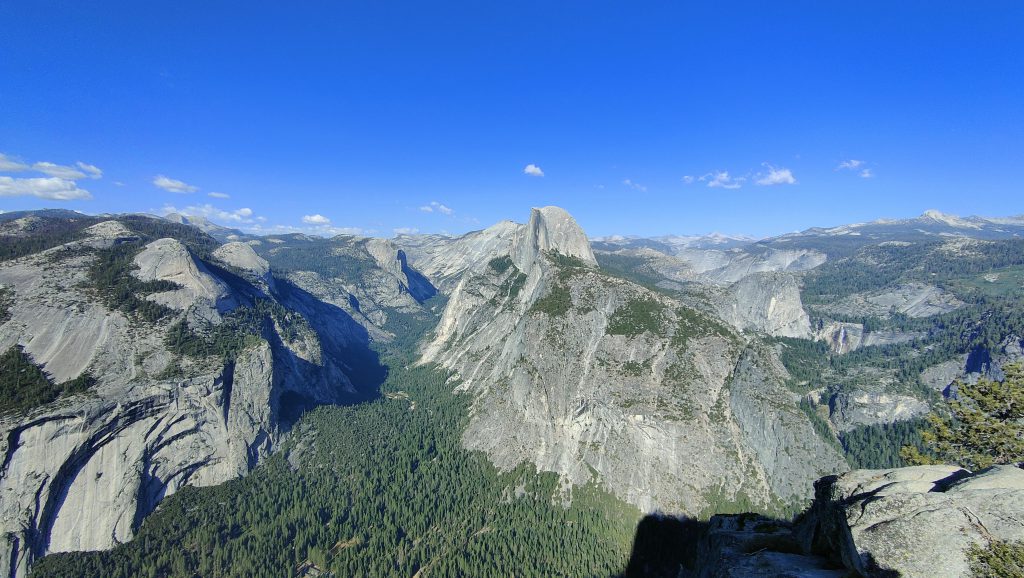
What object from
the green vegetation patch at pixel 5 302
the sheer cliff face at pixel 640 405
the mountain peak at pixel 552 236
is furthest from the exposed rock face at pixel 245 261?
the mountain peak at pixel 552 236

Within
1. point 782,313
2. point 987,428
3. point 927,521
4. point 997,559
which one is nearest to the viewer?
point 997,559

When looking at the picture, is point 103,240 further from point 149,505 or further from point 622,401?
point 622,401

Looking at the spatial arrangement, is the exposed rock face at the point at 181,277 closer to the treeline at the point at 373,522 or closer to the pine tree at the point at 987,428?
the treeline at the point at 373,522

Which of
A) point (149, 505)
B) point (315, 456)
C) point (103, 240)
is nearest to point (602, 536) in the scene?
point (315, 456)

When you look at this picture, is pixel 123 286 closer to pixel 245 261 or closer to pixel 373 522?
pixel 245 261

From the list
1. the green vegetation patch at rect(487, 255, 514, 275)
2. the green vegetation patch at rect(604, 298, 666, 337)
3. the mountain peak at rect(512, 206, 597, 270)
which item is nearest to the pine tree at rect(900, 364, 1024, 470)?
the green vegetation patch at rect(604, 298, 666, 337)

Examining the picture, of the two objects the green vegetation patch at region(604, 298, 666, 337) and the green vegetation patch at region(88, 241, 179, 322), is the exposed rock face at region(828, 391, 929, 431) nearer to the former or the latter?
the green vegetation patch at region(604, 298, 666, 337)

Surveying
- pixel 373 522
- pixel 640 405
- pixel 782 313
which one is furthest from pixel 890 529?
pixel 782 313
